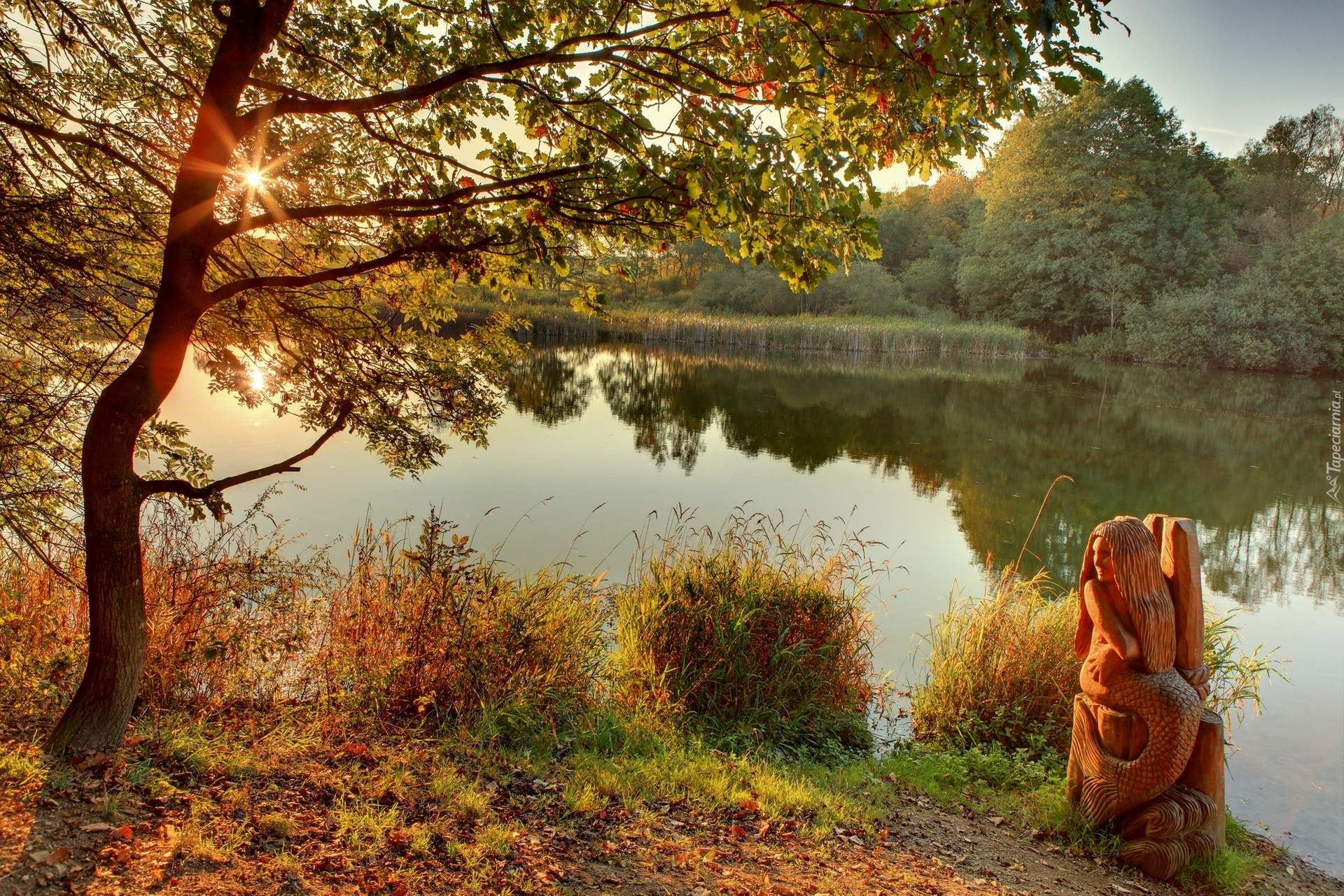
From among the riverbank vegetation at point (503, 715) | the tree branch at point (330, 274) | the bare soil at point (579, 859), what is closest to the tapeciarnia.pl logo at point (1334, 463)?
the riverbank vegetation at point (503, 715)

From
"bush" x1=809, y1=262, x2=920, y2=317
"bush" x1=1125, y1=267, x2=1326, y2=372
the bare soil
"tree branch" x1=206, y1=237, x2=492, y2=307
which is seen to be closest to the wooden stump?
the bare soil

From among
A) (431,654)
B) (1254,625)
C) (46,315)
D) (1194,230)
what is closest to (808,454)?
(1254,625)

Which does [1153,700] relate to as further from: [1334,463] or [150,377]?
[1334,463]

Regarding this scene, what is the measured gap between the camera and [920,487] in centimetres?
1390

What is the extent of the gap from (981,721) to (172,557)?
20.3 ft

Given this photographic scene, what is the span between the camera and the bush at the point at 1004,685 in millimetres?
5438

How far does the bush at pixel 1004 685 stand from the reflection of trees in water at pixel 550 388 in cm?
1114

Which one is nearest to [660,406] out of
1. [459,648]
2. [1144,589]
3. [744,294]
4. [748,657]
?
[748,657]

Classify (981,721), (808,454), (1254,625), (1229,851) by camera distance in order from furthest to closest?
(808,454)
(1254,625)
(981,721)
(1229,851)

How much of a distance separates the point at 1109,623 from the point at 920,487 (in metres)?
10.4

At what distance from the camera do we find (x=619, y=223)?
346cm

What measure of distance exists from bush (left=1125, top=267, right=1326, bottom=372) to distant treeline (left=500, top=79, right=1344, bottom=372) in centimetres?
8

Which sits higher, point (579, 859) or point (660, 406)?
point (660, 406)

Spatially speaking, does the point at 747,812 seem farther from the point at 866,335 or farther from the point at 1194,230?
the point at 1194,230
